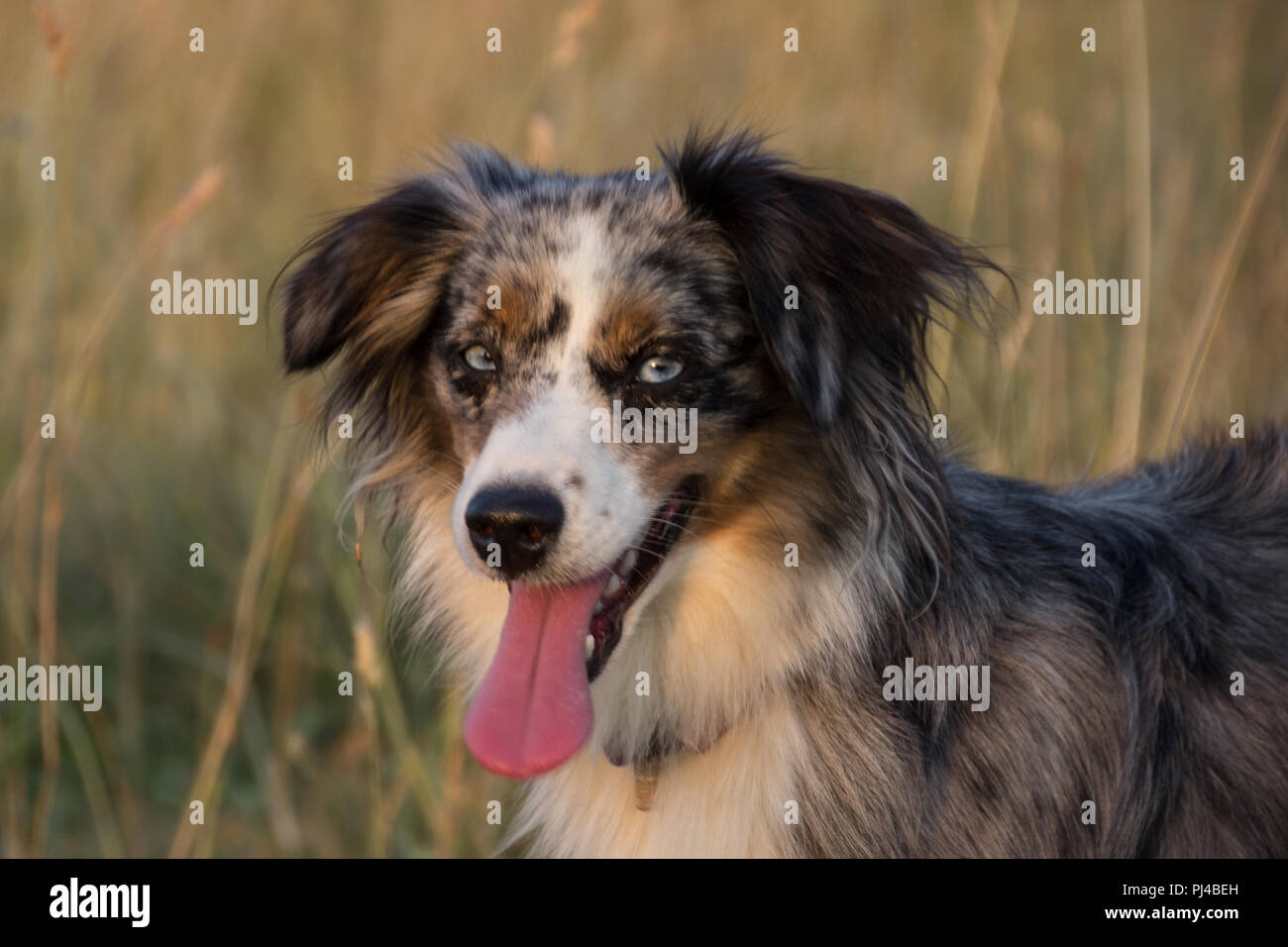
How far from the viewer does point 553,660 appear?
2984mm

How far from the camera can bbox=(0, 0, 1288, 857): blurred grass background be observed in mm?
4301

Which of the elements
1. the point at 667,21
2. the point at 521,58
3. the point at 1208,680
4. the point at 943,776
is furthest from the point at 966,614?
the point at 521,58

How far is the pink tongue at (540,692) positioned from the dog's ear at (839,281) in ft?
2.00

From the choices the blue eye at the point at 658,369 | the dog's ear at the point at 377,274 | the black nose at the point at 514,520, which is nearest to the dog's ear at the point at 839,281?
the blue eye at the point at 658,369

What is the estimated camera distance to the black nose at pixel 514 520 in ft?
9.00

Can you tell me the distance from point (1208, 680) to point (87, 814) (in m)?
3.51

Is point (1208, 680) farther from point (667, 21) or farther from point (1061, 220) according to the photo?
point (667, 21)

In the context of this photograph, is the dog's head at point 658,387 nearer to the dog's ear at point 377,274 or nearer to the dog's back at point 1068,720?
the dog's ear at point 377,274

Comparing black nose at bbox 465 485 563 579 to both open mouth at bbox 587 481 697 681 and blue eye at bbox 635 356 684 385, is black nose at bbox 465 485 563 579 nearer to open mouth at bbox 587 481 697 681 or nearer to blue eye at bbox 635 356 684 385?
open mouth at bbox 587 481 697 681

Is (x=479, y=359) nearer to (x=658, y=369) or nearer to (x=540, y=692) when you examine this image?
(x=658, y=369)

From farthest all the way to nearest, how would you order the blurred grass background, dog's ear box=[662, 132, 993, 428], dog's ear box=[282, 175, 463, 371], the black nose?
the blurred grass background → dog's ear box=[282, 175, 463, 371] → dog's ear box=[662, 132, 993, 428] → the black nose

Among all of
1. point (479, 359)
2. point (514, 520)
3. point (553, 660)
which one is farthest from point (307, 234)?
point (514, 520)

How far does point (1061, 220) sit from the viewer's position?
227 inches

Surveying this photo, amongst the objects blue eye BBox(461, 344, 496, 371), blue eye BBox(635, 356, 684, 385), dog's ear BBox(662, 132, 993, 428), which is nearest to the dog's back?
dog's ear BBox(662, 132, 993, 428)
